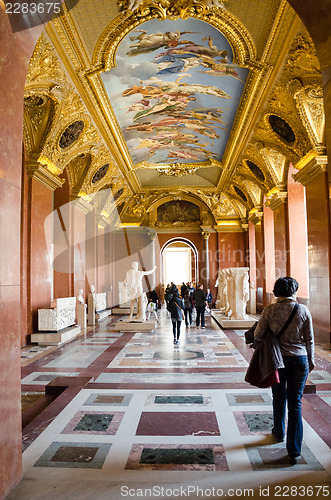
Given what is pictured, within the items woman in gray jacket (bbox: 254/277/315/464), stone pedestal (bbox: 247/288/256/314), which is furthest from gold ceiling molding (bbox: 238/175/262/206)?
woman in gray jacket (bbox: 254/277/315/464)

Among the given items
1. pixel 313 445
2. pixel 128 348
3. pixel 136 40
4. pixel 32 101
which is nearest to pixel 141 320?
pixel 128 348

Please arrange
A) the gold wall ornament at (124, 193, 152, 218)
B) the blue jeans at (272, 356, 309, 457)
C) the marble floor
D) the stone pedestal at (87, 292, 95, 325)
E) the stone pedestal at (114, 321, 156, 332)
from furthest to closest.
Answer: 1. the gold wall ornament at (124, 193, 152, 218)
2. the stone pedestal at (87, 292, 95, 325)
3. the stone pedestal at (114, 321, 156, 332)
4. the blue jeans at (272, 356, 309, 457)
5. the marble floor

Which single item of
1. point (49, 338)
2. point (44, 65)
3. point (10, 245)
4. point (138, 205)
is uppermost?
point (44, 65)

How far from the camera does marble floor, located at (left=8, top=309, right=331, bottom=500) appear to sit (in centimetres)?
321

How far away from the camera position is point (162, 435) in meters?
4.30

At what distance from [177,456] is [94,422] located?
1.36 m

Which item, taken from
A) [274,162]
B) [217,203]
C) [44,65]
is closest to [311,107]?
[274,162]

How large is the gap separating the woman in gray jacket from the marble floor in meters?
0.33

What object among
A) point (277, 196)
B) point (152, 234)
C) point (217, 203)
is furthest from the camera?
point (152, 234)

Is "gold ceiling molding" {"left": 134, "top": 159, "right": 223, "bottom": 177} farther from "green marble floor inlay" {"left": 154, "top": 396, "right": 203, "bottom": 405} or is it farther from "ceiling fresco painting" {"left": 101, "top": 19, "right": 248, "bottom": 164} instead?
"green marble floor inlay" {"left": 154, "top": 396, "right": 203, "bottom": 405}

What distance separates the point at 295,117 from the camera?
11.1 m

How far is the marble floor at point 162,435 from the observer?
10.5 feet

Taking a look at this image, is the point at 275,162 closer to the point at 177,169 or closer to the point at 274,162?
the point at 274,162

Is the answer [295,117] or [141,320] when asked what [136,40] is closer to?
[295,117]
